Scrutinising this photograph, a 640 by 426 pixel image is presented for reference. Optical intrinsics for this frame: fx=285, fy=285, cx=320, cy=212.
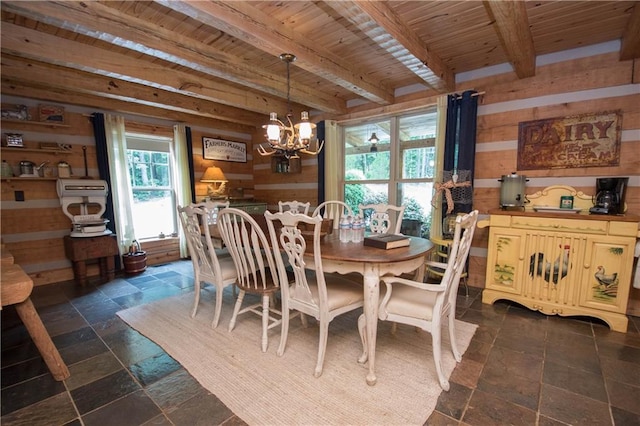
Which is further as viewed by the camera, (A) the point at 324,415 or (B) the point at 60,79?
(B) the point at 60,79

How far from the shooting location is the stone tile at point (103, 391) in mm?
1597

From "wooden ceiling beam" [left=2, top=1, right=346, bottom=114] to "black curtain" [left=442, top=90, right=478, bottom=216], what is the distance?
76.8 inches

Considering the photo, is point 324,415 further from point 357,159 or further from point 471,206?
point 357,159

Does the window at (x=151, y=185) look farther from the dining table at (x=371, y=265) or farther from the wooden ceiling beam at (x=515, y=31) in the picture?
the wooden ceiling beam at (x=515, y=31)

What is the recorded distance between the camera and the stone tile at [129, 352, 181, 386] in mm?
1806

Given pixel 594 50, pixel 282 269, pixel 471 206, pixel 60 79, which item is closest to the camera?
pixel 282 269

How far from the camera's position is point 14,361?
77.9 inches

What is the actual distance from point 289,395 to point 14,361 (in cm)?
198

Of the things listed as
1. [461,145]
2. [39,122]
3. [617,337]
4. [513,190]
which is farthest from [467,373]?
[39,122]

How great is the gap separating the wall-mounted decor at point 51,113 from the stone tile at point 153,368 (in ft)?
10.9

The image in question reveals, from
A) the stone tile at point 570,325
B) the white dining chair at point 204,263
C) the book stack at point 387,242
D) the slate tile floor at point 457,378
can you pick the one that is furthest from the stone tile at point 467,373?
the white dining chair at point 204,263

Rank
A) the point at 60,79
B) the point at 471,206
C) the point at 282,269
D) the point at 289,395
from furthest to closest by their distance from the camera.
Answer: the point at 471,206 → the point at 60,79 → the point at 282,269 → the point at 289,395

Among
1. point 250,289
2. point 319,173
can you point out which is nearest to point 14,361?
point 250,289

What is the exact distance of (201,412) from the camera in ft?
5.03
